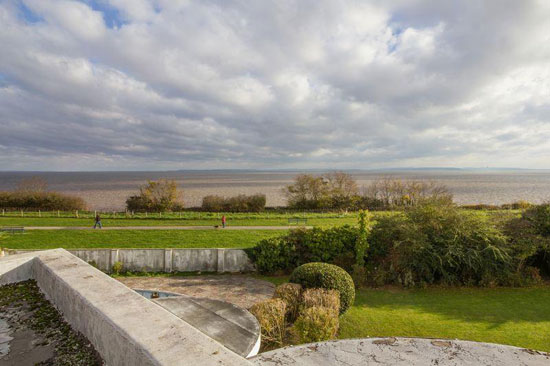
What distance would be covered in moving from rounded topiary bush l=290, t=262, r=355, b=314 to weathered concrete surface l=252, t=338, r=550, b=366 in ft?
13.8

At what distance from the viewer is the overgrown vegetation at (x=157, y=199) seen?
131ft

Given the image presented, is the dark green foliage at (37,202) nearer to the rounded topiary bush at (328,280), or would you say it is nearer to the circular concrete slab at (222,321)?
the circular concrete slab at (222,321)

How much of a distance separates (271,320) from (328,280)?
256 cm

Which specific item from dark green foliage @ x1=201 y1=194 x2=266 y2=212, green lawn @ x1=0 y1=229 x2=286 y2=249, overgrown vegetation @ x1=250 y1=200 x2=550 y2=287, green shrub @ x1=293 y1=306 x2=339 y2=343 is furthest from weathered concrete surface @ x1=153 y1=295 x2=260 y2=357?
dark green foliage @ x1=201 y1=194 x2=266 y2=212

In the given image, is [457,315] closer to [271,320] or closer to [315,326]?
[315,326]

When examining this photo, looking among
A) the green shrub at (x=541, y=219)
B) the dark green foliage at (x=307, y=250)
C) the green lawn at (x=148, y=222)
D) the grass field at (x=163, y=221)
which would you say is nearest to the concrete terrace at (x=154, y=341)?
the dark green foliage at (x=307, y=250)

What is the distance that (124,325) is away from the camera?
299 cm

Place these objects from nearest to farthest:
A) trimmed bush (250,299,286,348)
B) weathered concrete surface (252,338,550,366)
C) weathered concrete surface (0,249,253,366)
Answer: weathered concrete surface (0,249,253,366), weathered concrete surface (252,338,550,366), trimmed bush (250,299,286,348)

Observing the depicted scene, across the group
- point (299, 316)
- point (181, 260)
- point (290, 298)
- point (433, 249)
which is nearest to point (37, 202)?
point (181, 260)

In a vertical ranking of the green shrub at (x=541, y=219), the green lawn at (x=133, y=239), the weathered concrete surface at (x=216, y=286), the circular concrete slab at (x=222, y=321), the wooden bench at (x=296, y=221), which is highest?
the green shrub at (x=541, y=219)

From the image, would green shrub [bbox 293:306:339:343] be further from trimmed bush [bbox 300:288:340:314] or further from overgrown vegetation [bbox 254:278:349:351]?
trimmed bush [bbox 300:288:340:314]

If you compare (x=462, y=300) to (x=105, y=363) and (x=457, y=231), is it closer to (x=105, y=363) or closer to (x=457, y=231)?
(x=457, y=231)

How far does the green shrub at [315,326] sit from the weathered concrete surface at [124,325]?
173 inches

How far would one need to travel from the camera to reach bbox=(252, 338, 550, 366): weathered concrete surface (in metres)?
4.35
